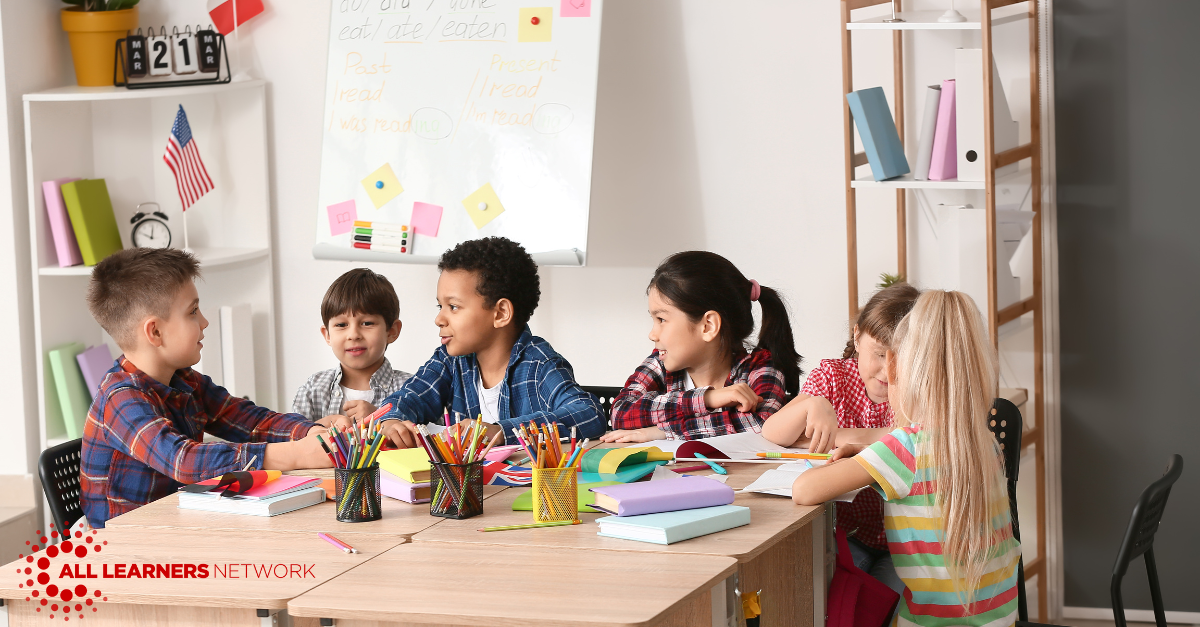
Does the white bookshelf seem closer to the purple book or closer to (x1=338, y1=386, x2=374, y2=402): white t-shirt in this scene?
the purple book

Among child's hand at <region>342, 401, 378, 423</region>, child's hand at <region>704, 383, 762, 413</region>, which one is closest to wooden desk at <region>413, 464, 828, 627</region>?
child's hand at <region>704, 383, 762, 413</region>

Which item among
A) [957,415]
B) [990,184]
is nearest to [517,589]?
[957,415]

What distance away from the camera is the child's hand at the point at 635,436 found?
2326 mm

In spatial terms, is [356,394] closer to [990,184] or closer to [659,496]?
[659,496]

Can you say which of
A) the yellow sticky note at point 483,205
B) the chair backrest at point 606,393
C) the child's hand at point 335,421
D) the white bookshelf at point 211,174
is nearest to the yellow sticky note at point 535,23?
the yellow sticky note at point 483,205

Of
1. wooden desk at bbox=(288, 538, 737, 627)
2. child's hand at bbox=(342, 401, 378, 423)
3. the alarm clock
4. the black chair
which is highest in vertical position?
the alarm clock

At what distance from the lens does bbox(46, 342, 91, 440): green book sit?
354 centimetres

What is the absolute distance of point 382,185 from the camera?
3.57m

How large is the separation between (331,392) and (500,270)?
833mm

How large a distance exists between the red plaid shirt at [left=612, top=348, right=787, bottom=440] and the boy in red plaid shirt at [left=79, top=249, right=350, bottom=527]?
615 mm

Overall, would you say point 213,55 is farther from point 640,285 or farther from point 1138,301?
point 1138,301

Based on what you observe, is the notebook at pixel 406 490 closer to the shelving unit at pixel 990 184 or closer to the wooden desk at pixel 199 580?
the wooden desk at pixel 199 580

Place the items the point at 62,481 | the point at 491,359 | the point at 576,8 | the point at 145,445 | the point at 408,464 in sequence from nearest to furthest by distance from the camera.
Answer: the point at 408,464, the point at 145,445, the point at 62,481, the point at 491,359, the point at 576,8

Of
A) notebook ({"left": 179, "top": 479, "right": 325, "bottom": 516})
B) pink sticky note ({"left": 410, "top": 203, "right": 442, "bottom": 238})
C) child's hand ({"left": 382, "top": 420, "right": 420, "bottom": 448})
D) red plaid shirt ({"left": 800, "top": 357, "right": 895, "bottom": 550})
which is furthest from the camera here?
pink sticky note ({"left": 410, "top": 203, "right": 442, "bottom": 238})
